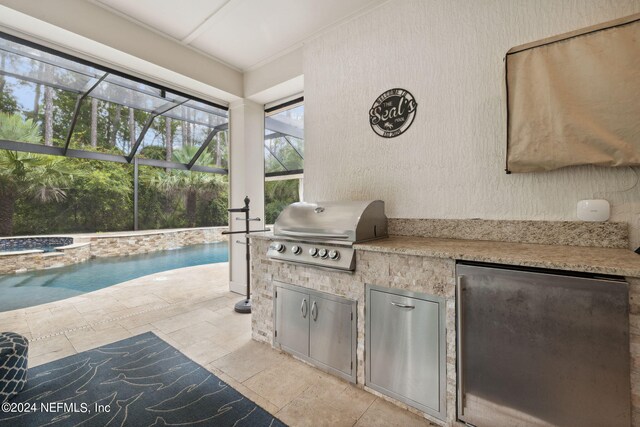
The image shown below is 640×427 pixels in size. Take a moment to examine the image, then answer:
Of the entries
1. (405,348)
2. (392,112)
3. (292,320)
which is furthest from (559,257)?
(292,320)

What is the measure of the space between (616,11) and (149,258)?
969cm

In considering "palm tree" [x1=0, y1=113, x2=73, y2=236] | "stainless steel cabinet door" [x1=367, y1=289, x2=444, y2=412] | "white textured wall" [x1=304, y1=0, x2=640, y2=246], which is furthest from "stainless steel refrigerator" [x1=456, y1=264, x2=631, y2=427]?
"palm tree" [x1=0, y1=113, x2=73, y2=236]

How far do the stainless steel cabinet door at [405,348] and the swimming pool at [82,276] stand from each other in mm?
4695

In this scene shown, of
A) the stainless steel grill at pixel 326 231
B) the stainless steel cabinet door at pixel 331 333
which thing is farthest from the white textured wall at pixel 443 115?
the stainless steel cabinet door at pixel 331 333

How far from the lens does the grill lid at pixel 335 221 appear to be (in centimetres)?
194

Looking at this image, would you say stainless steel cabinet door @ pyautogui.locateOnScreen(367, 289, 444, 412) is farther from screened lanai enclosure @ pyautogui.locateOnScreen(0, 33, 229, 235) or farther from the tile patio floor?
screened lanai enclosure @ pyautogui.locateOnScreen(0, 33, 229, 235)

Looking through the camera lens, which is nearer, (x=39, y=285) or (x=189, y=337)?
(x=189, y=337)

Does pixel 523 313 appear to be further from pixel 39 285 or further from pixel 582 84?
pixel 39 285

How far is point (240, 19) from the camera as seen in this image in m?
2.81

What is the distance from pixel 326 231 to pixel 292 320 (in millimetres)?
837

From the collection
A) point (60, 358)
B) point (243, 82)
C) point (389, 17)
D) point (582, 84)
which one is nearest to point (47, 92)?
point (243, 82)

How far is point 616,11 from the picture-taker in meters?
1.61

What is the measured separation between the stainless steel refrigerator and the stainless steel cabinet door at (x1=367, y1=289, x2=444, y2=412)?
0.15 metres

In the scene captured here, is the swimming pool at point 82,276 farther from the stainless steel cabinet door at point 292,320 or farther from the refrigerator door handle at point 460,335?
the refrigerator door handle at point 460,335
